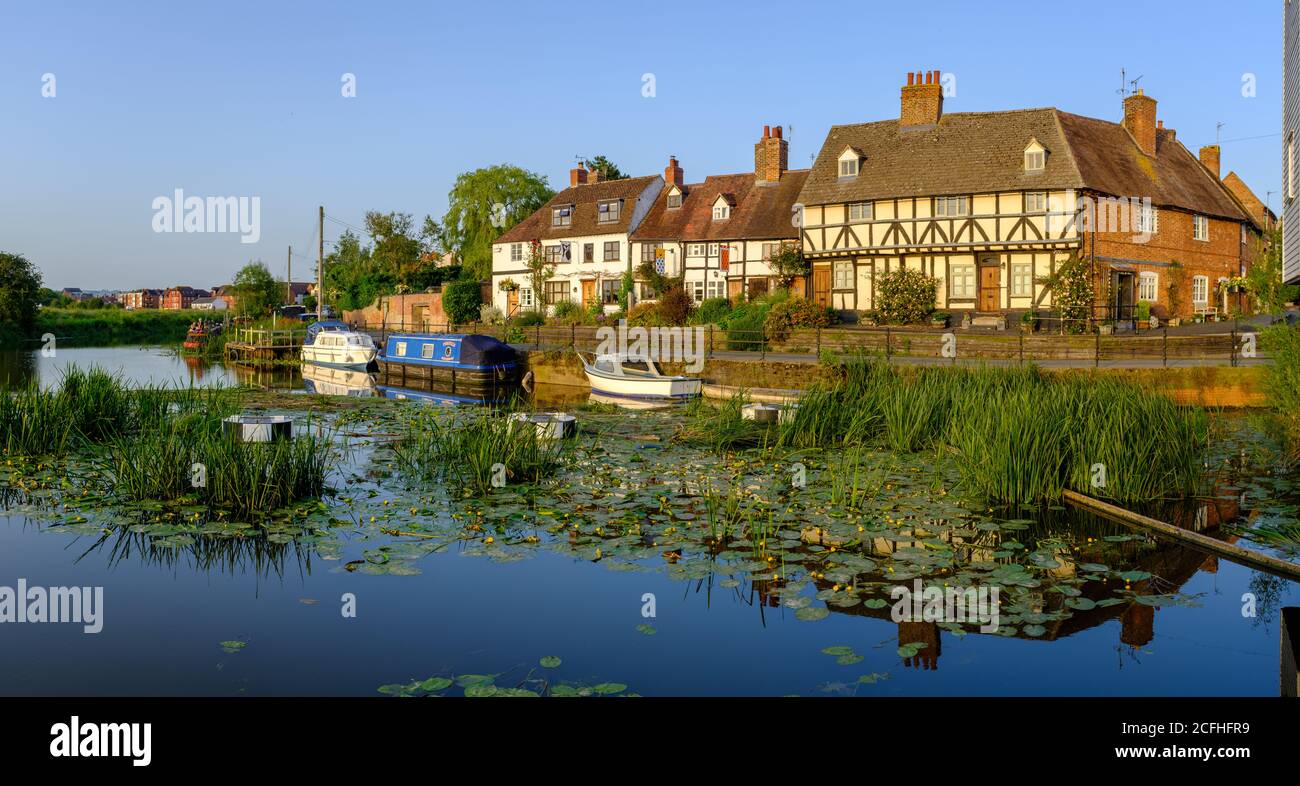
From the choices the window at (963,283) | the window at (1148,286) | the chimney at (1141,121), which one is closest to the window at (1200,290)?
the window at (1148,286)

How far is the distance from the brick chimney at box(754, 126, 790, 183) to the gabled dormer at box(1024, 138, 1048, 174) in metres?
14.3

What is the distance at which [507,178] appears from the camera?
67.9 m

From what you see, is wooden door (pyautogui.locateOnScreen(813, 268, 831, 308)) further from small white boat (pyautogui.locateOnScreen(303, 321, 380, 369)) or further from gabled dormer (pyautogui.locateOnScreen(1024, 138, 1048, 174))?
small white boat (pyautogui.locateOnScreen(303, 321, 380, 369))

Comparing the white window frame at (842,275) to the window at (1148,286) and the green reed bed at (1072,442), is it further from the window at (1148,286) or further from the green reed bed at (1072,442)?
the green reed bed at (1072,442)

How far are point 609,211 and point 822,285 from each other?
657 inches

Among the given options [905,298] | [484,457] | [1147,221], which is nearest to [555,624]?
[484,457]

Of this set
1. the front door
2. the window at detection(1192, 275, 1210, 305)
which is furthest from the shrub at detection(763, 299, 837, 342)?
the window at detection(1192, 275, 1210, 305)

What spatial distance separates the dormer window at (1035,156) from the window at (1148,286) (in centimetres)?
610

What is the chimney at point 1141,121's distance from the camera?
4094 cm

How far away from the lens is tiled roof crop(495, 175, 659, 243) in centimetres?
5341

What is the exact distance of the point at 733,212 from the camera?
158 feet

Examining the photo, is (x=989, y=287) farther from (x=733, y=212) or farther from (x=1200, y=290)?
(x=733, y=212)
